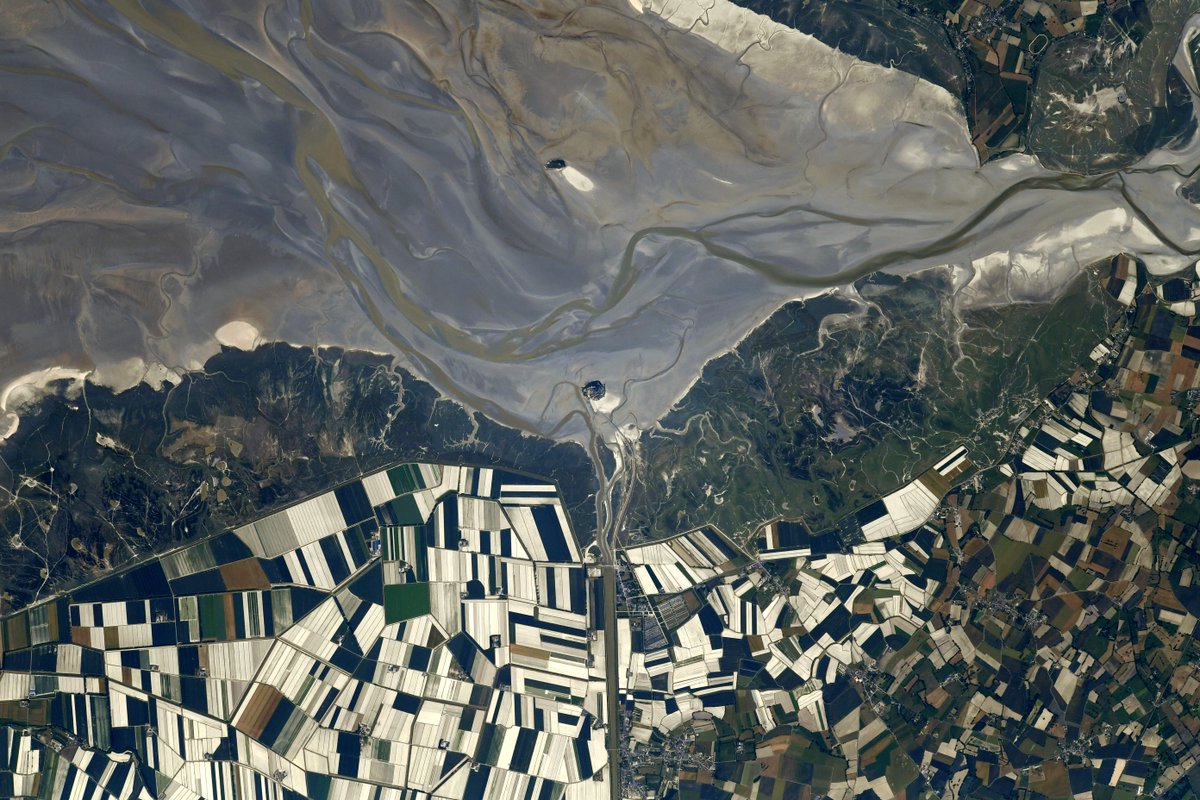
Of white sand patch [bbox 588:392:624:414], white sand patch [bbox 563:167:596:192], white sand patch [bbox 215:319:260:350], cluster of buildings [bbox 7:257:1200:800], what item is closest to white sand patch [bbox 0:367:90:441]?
white sand patch [bbox 215:319:260:350]

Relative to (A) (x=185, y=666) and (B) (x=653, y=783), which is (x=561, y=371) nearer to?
(B) (x=653, y=783)

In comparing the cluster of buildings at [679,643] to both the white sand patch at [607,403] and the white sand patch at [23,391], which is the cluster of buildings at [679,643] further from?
the white sand patch at [23,391]

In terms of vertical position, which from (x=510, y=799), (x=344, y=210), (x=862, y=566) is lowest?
(x=510, y=799)

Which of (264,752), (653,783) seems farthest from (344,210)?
(653,783)

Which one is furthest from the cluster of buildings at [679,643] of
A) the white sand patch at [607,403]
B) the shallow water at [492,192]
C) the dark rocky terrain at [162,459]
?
the shallow water at [492,192]

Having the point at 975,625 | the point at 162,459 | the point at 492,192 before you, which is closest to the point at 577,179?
the point at 492,192

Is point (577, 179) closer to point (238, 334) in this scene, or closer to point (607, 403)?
point (607, 403)

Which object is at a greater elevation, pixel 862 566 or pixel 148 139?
pixel 148 139
